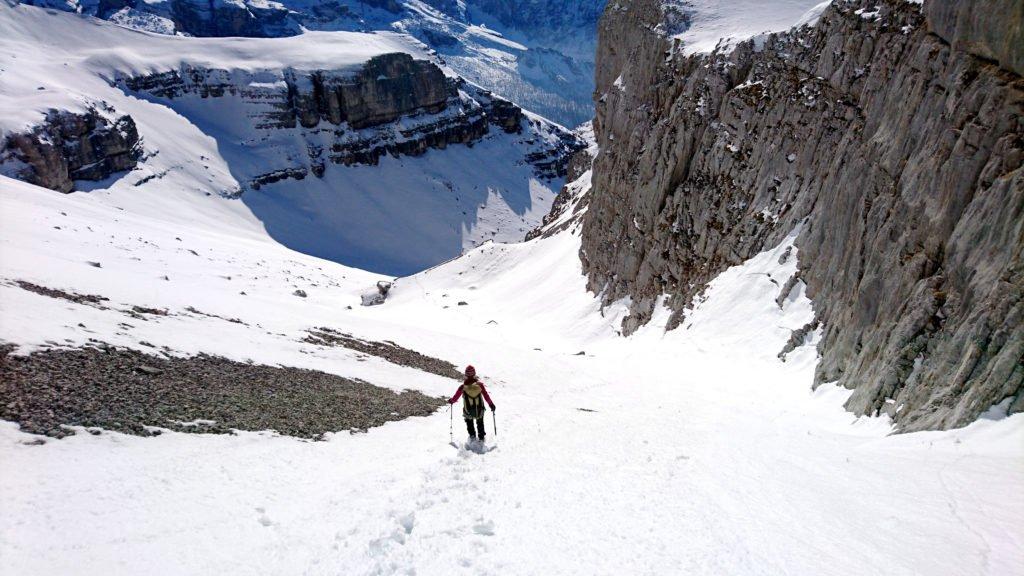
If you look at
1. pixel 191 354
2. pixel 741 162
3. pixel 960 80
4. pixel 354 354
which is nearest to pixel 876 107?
pixel 960 80

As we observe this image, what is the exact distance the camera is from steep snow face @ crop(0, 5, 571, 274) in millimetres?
114250

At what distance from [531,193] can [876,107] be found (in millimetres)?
138692

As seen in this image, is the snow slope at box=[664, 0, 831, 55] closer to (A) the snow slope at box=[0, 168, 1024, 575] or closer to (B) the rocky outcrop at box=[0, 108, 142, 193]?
(A) the snow slope at box=[0, 168, 1024, 575]

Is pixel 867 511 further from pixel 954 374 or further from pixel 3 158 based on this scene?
pixel 3 158

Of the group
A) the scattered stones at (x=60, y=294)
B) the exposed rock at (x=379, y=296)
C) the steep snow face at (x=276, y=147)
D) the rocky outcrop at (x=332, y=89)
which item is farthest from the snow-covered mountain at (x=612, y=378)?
the rocky outcrop at (x=332, y=89)

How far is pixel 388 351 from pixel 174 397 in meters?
14.1

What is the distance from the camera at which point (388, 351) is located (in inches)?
1083

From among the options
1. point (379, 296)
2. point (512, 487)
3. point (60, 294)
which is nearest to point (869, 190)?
point (512, 487)

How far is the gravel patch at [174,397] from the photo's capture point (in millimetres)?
10914

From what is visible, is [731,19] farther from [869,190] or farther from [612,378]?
[612,378]

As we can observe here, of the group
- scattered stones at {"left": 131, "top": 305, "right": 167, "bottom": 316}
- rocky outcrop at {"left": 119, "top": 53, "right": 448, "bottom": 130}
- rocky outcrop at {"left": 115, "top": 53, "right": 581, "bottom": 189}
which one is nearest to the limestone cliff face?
scattered stones at {"left": 131, "top": 305, "right": 167, "bottom": 316}

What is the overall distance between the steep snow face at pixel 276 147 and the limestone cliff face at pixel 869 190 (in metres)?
82.0

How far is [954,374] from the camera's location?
14492 millimetres

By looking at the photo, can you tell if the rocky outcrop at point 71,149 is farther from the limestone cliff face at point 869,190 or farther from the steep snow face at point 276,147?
the limestone cliff face at point 869,190
